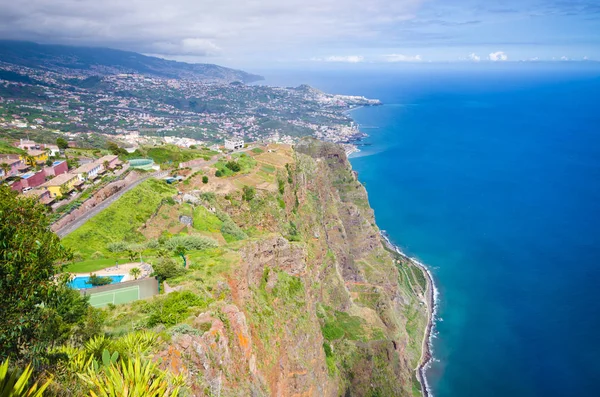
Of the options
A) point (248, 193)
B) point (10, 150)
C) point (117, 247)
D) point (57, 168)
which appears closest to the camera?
point (117, 247)

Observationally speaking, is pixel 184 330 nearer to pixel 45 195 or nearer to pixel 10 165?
pixel 45 195

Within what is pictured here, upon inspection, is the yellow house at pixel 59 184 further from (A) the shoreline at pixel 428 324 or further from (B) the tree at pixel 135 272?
(A) the shoreline at pixel 428 324

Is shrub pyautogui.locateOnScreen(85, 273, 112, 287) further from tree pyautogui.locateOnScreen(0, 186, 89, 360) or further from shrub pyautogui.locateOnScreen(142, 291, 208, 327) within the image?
tree pyautogui.locateOnScreen(0, 186, 89, 360)

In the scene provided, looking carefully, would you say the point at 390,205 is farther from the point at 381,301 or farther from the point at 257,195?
the point at 257,195

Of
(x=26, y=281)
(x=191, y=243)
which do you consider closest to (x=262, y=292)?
(x=191, y=243)

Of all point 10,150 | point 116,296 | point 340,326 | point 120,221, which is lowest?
point 340,326

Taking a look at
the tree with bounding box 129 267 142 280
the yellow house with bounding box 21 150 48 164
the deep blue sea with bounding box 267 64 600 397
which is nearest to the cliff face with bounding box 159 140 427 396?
the tree with bounding box 129 267 142 280

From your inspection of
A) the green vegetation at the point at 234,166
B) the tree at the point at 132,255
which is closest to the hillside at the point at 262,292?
the green vegetation at the point at 234,166
